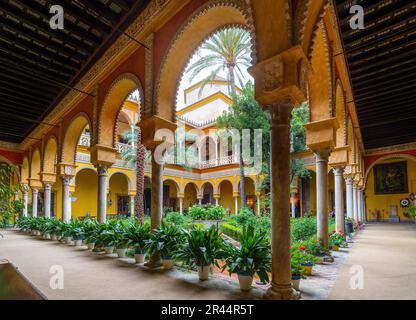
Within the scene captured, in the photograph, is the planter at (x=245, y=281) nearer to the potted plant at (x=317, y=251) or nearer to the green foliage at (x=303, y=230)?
the potted plant at (x=317, y=251)

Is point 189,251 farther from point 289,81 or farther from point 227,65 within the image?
point 227,65

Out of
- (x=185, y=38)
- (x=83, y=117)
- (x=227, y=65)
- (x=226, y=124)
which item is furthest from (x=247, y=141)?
(x=185, y=38)

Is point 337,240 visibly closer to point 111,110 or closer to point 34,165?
point 111,110

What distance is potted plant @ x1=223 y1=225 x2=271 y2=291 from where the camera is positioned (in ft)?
13.9

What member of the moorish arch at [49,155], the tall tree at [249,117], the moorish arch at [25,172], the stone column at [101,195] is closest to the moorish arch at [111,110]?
the stone column at [101,195]

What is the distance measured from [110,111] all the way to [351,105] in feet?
29.7

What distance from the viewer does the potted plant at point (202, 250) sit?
16.1 ft

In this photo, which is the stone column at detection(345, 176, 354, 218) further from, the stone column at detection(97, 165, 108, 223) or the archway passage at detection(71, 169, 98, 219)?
the archway passage at detection(71, 169, 98, 219)

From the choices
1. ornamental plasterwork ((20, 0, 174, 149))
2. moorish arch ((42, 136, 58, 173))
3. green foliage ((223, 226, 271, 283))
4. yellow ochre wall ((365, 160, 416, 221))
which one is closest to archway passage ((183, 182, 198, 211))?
yellow ochre wall ((365, 160, 416, 221))

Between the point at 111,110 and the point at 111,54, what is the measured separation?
1.85 m

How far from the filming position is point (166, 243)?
19.4ft

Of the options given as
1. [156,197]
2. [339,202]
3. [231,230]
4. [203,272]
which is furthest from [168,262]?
[231,230]

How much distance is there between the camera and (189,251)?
511cm

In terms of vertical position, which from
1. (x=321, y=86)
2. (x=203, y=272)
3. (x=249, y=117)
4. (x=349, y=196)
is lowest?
(x=203, y=272)
